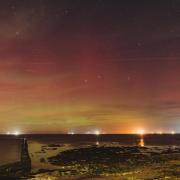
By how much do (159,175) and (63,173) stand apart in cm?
989

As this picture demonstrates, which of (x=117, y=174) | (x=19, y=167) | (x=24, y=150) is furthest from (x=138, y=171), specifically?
(x=24, y=150)

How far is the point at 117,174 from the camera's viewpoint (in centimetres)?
3541

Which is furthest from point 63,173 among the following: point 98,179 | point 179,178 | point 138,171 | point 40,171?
point 179,178

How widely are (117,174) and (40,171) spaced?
8623 millimetres

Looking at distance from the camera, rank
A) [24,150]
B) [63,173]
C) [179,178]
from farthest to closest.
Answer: [24,150] → [63,173] → [179,178]

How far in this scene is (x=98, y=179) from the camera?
1275 inches

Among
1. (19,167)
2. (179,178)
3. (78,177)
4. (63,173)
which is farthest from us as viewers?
(19,167)

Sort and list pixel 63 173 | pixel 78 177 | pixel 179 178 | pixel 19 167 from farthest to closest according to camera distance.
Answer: pixel 19 167, pixel 63 173, pixel 78 177, pixel 179 178

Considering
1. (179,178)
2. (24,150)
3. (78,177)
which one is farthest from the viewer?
(24,150)

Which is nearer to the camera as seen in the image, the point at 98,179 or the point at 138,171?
the point at 98,179

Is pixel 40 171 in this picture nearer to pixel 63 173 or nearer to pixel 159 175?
pixel 63 173

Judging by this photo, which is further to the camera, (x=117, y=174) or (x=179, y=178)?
(x=117, y=174)

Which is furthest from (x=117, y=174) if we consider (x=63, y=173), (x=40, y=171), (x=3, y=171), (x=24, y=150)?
(x=24, y=150)

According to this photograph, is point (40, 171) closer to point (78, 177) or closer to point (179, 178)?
point (78, 177)
